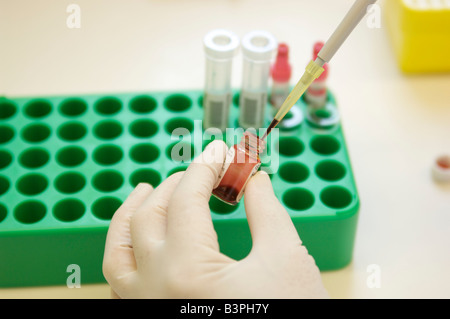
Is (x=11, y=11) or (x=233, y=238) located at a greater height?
(x=11, y=11)

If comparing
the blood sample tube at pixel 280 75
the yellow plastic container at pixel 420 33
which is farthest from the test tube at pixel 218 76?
the yellow plastic container at pixel 420 33

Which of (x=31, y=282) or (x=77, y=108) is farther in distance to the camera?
(x=77, y=108)

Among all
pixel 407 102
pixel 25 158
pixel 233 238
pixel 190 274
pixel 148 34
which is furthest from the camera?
pixel 148 34

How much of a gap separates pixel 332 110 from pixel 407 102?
0.88 feet

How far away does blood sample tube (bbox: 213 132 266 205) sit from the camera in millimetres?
983

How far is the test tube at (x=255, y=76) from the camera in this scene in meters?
1.14

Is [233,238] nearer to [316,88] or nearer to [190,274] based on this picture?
[190,274]

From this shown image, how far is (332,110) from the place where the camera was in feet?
4.12

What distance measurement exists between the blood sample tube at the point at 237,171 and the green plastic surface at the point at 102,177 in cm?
8

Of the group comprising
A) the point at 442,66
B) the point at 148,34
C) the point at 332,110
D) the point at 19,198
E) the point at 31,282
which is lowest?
the point at 31,282

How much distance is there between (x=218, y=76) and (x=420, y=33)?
0.52m

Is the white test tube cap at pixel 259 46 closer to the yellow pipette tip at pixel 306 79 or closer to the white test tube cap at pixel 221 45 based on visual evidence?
the white test tube cap at pixel 221 45

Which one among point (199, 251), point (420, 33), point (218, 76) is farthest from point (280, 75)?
point (199, 251)

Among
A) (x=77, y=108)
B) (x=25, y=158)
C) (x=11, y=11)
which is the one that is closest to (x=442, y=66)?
(x=77, y=108)
